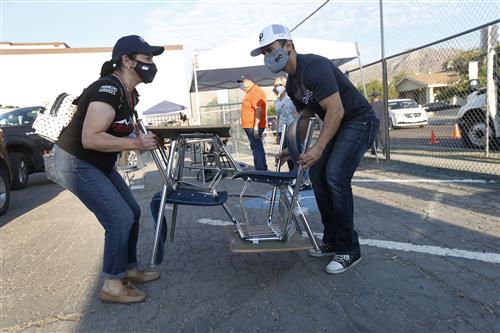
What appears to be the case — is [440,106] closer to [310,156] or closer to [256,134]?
[256,134]

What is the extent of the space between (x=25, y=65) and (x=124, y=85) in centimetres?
2837

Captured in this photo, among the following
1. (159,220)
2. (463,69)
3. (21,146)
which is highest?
(463,69)

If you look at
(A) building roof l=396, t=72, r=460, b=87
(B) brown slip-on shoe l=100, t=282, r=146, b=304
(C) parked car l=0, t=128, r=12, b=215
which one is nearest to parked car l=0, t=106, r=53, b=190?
(C) parked car l=0, t=128, r=12, b=215

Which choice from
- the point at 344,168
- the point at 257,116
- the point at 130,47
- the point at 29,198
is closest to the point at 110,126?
the point at 130,47

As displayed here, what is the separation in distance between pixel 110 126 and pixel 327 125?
1.48 metres

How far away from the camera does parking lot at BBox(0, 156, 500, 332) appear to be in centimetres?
256

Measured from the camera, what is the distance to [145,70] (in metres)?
2.89

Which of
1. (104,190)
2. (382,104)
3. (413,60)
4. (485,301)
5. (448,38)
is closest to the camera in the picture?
(485,301)

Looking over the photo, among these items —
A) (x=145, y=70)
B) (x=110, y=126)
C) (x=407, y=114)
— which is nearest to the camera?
(x=110, y=126)

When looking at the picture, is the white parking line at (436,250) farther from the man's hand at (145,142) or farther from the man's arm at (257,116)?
the man's arm at (257,116)

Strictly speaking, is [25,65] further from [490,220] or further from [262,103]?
[490,220]

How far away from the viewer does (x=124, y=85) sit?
283cm

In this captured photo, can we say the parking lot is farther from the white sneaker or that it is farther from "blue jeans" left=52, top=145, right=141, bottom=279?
"blue jeans" left=52, top=145, right=141, bottom=279

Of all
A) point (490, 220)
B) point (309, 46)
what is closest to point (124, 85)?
point (490, 220)
